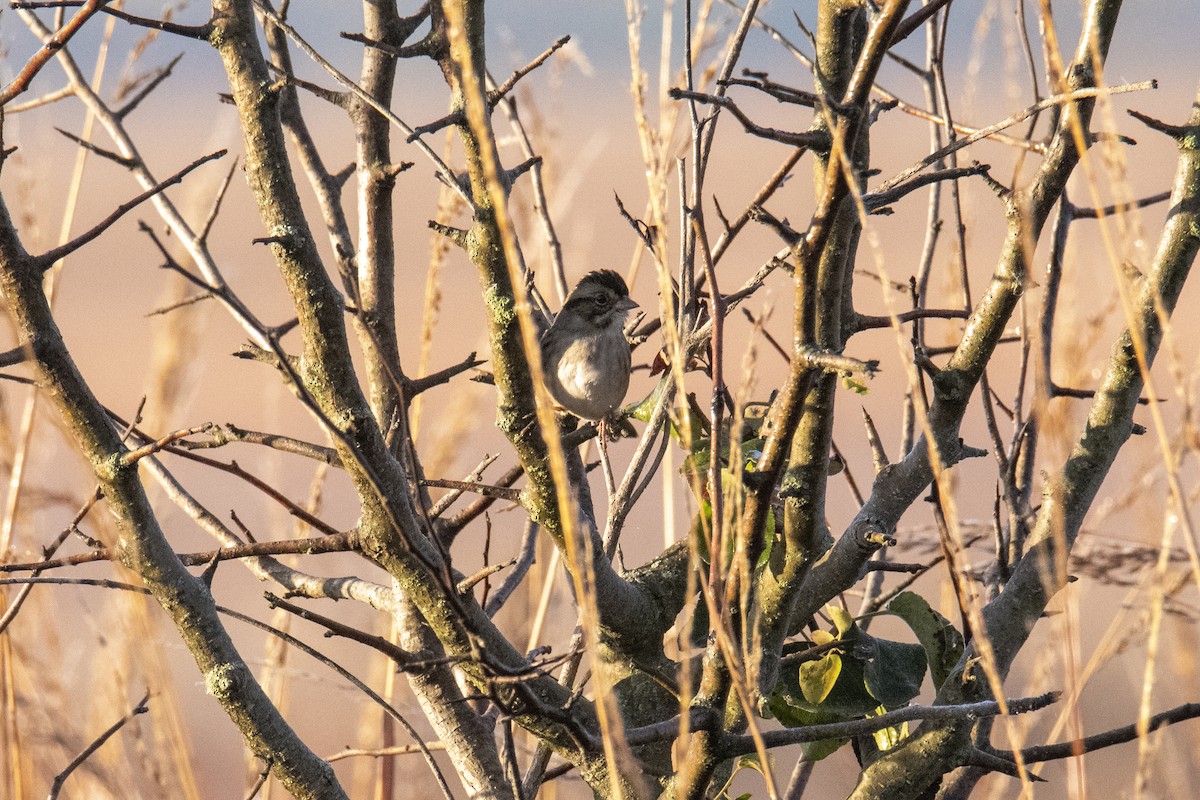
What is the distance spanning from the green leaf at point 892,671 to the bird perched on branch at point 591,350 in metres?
1.03

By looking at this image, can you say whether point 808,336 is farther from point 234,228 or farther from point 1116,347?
point 234,228

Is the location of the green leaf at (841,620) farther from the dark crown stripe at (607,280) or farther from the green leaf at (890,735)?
the dark crown stripe at (607,280)

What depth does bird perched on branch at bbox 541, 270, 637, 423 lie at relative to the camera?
10.4ft

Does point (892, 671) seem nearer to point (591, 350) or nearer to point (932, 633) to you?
point (932, 633)

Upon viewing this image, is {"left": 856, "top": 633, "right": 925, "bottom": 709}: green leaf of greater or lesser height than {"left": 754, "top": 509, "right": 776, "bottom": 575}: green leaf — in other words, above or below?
below

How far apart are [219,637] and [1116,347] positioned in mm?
1502

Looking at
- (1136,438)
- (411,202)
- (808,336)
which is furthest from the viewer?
(411,202)

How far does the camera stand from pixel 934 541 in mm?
2725

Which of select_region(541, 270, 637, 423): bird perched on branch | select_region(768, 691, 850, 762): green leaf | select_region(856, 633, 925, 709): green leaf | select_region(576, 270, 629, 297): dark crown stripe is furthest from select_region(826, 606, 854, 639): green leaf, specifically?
select_region(576, 270, 629, 297): dark crown stripe

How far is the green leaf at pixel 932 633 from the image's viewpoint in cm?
221

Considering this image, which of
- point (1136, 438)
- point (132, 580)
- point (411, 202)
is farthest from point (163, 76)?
point (411, 202)

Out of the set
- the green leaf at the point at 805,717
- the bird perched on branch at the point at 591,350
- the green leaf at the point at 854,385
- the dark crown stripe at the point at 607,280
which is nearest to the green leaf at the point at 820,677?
the green leaf at the point at 805,717

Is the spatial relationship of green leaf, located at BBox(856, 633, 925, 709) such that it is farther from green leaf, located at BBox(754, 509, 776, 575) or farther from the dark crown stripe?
the dark crown stripe

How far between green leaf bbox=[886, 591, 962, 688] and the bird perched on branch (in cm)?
98
